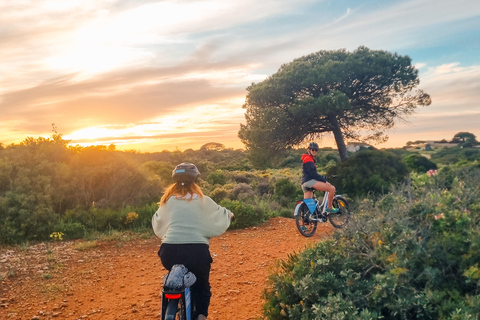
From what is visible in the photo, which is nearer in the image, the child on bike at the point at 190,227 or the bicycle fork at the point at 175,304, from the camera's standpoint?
the bicycle fork at the point at 175,304

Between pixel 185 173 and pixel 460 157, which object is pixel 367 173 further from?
pixel 460 157

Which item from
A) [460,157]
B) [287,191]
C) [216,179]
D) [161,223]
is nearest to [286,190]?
[287,191]

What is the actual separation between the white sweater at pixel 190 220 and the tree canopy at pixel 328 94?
17.6m

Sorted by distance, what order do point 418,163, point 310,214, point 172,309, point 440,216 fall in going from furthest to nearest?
point 418,163 → point 310,214 → point 440,216 → point 172,309

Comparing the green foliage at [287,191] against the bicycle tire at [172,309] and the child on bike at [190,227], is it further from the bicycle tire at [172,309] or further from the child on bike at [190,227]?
the bicycle tire at [172,309]

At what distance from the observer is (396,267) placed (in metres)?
3.53

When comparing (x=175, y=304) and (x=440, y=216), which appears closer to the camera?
(x=175, y=304)

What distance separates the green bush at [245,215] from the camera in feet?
36.8

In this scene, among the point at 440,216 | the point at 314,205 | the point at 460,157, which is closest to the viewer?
the point at 440,216

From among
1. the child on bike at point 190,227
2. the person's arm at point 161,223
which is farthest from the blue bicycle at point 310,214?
the person's arm at point 161,223

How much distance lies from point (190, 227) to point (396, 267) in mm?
1784

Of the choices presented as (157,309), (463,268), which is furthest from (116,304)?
(463,268)

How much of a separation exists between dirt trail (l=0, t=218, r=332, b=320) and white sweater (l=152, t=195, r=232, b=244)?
1621 mm

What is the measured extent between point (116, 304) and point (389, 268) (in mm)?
4135
